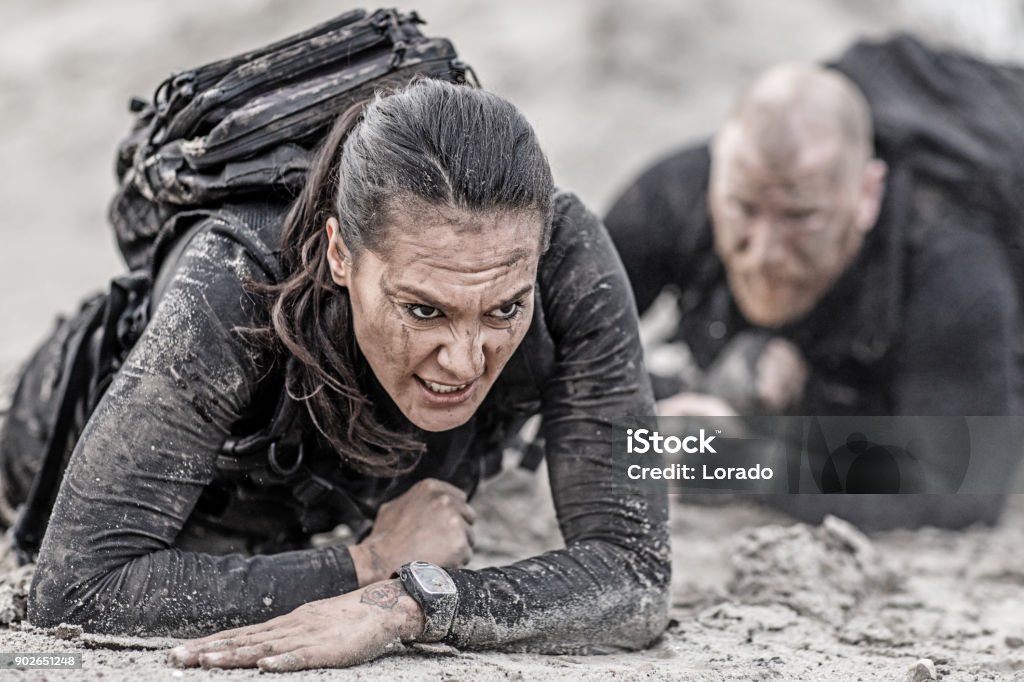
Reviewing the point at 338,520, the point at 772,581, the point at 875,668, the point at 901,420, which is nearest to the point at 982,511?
the point at 901,420

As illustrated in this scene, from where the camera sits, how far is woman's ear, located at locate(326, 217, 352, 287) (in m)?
2.94

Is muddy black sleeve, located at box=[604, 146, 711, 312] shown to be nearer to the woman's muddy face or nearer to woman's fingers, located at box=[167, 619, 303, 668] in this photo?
the woman's muddy face

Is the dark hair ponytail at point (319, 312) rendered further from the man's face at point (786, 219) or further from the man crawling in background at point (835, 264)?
the man's face at point (786, 219)

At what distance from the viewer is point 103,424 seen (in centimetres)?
297

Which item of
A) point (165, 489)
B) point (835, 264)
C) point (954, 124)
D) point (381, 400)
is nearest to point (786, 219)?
point (835, 264)

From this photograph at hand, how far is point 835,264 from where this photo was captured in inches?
214

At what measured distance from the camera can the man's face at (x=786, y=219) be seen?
521 centimetres

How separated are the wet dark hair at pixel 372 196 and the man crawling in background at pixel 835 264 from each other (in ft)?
6.99

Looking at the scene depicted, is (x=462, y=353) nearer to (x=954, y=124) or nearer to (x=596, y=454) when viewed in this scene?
(x=596, y=454)

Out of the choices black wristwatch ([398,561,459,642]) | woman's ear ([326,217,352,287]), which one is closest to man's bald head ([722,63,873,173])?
woman's ear ([326,217,352,287])

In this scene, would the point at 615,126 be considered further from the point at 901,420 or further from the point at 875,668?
the point at 875,668

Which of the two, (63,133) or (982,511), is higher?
(63,133)

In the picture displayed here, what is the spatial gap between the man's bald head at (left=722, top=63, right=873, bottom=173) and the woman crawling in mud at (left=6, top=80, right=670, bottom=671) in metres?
2.12

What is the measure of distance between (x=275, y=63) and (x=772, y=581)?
198 cm
